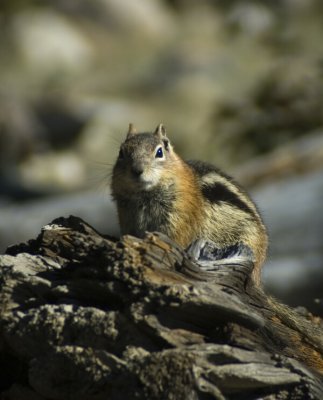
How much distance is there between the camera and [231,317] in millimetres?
5109

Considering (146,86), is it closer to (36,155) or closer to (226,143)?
(36,155)

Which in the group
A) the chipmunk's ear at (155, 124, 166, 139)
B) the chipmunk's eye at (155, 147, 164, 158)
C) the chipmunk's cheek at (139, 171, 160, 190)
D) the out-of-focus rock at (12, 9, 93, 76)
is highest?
the out-of-focus rock at (12, 9, 93, 76)

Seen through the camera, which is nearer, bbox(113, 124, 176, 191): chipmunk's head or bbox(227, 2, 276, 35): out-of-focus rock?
bbox(113, 124, 176, 191): chipmunk's head

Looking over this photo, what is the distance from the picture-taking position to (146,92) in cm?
2664

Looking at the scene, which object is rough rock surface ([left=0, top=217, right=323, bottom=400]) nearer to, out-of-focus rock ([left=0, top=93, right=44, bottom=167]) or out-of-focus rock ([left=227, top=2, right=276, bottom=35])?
out-of-focus rock ([left=0, top=93, right=44, bottom=167])

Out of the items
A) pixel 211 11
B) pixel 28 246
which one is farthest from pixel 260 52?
pixel 28 246

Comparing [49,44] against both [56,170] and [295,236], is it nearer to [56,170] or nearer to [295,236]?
[56,170]

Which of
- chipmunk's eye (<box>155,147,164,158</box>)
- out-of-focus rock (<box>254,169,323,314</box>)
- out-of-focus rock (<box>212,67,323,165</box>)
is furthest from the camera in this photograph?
out-of-focus rock (<box>212,67,323,165</box>)

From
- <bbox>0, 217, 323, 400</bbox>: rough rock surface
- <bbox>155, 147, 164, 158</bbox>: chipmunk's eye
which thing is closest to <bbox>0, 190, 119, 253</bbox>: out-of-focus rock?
<bbox>155, 147, 164, 158</bbox>: chipmunk's eye

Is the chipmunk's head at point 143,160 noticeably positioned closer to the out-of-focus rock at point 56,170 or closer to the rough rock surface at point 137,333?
the rough rock surface at point 137,333

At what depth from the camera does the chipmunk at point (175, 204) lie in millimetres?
7285

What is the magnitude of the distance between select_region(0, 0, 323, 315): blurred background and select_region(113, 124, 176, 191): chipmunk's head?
21.3 feet

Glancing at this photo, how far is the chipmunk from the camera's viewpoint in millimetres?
7285

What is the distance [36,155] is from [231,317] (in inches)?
774
